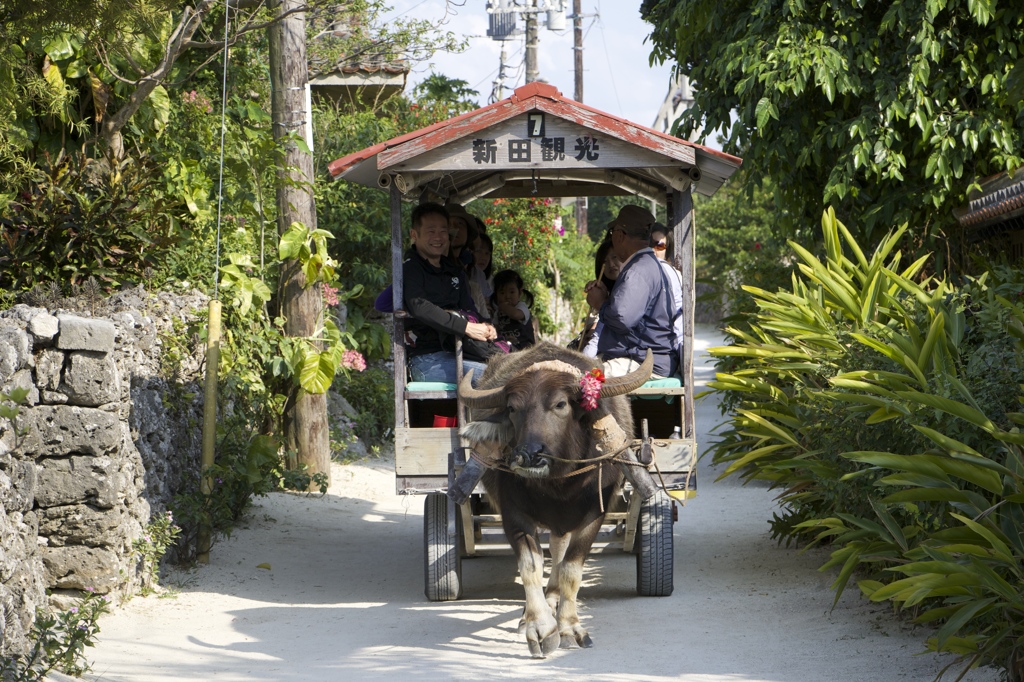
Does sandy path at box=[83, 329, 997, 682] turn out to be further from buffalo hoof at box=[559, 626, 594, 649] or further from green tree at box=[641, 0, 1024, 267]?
green tree at box=[641, 0, 1024, 267]

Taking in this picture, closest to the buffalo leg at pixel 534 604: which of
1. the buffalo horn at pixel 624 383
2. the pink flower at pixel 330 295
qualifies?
the buffalo horn at pixel 624 383

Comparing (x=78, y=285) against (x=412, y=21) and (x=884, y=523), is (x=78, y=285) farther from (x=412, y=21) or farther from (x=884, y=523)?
(x=412, y=21)

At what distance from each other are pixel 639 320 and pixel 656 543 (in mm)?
1294

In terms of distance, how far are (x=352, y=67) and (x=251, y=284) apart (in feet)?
28.2

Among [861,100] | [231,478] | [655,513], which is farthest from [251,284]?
[861,100]

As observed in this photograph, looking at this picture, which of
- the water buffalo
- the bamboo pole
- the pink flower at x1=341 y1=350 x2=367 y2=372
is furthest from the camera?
the pink flower at x1=341 y1=350 x2=367 y2=372

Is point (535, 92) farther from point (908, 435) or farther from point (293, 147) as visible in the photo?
point (293, 147)

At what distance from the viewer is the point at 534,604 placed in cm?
538

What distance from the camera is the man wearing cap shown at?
20.7ft

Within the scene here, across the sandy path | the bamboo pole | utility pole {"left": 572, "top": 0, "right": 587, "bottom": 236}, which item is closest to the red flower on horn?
the sandy path

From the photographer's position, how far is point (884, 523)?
16.0 ft

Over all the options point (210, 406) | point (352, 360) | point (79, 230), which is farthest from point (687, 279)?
point (352, 360)

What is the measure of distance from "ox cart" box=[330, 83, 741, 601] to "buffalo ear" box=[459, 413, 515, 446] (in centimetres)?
47

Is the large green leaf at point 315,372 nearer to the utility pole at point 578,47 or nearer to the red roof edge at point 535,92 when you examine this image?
the red roof edge at point 535,92
